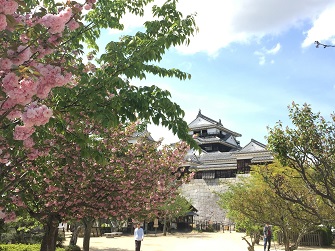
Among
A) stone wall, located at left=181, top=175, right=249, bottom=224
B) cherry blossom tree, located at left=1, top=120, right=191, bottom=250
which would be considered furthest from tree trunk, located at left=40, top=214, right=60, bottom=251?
stone wall, located at left=181, top=175, right=249, bottom=224

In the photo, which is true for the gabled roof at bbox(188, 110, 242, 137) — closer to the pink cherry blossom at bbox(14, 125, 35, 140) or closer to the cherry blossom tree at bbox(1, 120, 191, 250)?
the cherry blossom tree at bbox(1, 120, 191, 250)

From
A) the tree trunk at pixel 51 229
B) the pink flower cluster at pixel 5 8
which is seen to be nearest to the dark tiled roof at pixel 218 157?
the tree trunk at pixel 51 229

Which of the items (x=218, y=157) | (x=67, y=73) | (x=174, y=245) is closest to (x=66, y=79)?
(x=67, y=73)

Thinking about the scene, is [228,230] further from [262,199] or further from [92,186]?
[92,186]

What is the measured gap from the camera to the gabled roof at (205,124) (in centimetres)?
6694

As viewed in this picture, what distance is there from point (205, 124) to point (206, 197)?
18.3 meters

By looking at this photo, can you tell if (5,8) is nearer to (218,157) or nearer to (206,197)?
(206,197)

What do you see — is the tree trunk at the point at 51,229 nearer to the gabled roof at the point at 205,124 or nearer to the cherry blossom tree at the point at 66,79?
the cherry blossom tree at the point at 66,79

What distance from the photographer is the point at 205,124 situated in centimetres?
6819

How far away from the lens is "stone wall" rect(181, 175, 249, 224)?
5203cm

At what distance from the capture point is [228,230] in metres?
47.5

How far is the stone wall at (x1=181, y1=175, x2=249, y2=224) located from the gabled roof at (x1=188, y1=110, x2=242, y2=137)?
14852 mm

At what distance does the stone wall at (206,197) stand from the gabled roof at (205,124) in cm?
1485

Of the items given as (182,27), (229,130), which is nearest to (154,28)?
(182,27)
